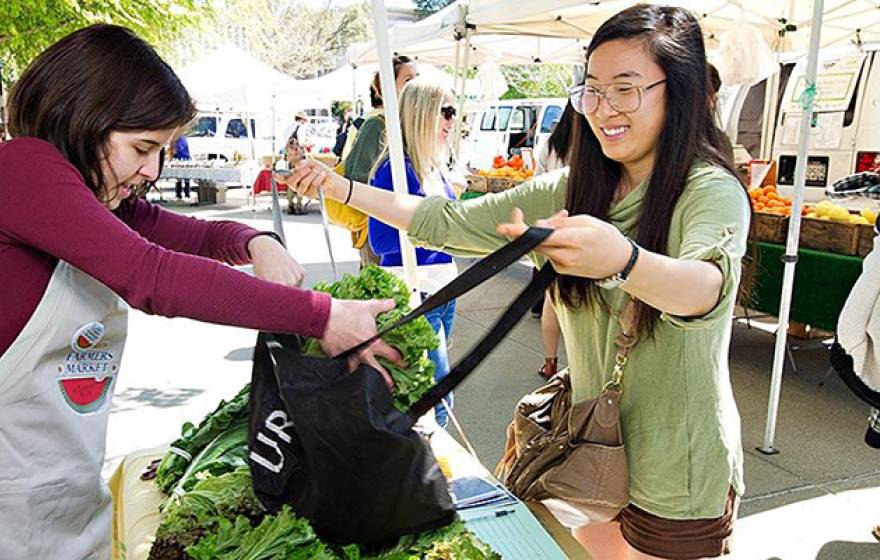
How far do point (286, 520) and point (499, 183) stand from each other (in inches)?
Answer: 301

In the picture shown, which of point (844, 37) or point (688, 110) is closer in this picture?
point (688, 110)

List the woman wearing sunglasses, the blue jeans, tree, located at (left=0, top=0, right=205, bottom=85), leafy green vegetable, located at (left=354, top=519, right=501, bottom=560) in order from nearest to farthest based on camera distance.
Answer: leafy green vegetable, located at (left=354, top=519, right=501, bottom=560)
the woman wearing sunglasses
the blue jeans
tree, located at (left=0, top=0, right=205, bottom=85)

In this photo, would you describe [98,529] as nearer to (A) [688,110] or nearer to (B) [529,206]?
(B) [529,206]

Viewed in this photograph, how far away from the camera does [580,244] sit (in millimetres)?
1256

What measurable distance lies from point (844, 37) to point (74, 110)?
9.05m

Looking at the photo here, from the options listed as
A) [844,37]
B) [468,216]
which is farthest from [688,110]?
[844,37]

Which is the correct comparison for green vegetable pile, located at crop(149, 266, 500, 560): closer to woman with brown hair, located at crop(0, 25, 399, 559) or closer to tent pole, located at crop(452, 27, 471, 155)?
woman with brown hair, located at crop(0, 25, 399, 559)

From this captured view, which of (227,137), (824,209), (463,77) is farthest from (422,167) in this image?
(227,137)

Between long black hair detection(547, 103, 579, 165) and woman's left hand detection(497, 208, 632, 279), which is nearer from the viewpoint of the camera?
woman's left hand detection(497, 208, 632, 279)

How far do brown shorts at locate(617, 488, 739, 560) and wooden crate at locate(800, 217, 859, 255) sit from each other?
3.94 metres

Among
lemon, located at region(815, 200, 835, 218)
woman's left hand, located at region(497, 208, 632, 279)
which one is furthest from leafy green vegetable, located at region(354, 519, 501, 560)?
lemon, located at region(815, 200, 835, 218)

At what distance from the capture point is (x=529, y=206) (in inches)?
80.4

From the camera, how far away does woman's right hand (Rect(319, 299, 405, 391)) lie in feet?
Answer: 4.27

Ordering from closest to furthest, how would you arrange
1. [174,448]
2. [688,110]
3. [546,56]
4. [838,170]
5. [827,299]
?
1. [688,110]
2. [174,448]
3. [827,299]
4. [838,170]
5. [546,56]
